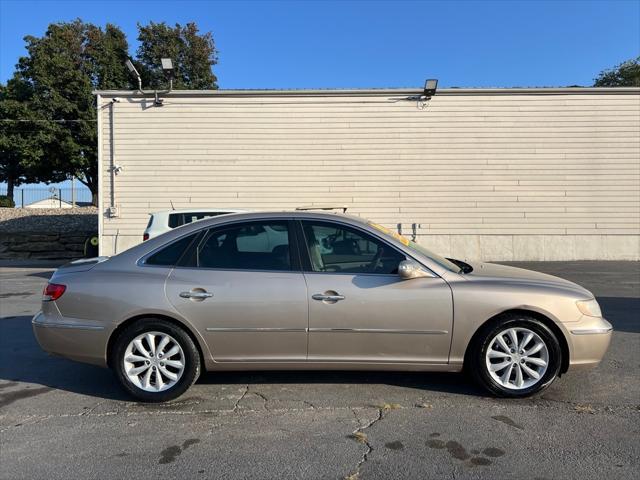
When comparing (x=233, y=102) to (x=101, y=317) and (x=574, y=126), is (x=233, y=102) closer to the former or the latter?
(x=574, y=126)

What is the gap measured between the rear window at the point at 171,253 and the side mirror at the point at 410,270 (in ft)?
5.70

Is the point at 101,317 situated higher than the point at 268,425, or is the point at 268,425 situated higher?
the point at 101,317

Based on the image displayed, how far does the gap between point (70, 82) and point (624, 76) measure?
103ft

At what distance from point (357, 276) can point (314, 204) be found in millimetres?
10871

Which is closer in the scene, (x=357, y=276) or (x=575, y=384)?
(x=357, y=276)

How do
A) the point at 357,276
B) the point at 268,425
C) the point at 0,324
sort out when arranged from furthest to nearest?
the point at 0,324
the point at 357,276
the point at 268,425

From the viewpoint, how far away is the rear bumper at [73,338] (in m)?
4.02

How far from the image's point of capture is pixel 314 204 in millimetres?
14742

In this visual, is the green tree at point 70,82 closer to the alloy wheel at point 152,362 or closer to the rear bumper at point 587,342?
the alloy wheel at point 152,362

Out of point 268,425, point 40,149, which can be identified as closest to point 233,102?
point 268,425

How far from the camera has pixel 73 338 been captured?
4070mm

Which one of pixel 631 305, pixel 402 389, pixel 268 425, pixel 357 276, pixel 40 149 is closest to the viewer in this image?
pixel 268 425

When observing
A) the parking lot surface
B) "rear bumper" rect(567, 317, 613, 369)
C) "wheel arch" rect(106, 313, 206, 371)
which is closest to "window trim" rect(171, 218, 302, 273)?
"wheel arch" rect(106, 313, 206, 371)

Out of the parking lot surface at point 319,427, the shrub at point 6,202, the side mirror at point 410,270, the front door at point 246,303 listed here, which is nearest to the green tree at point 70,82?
the shrub at point 6,202
